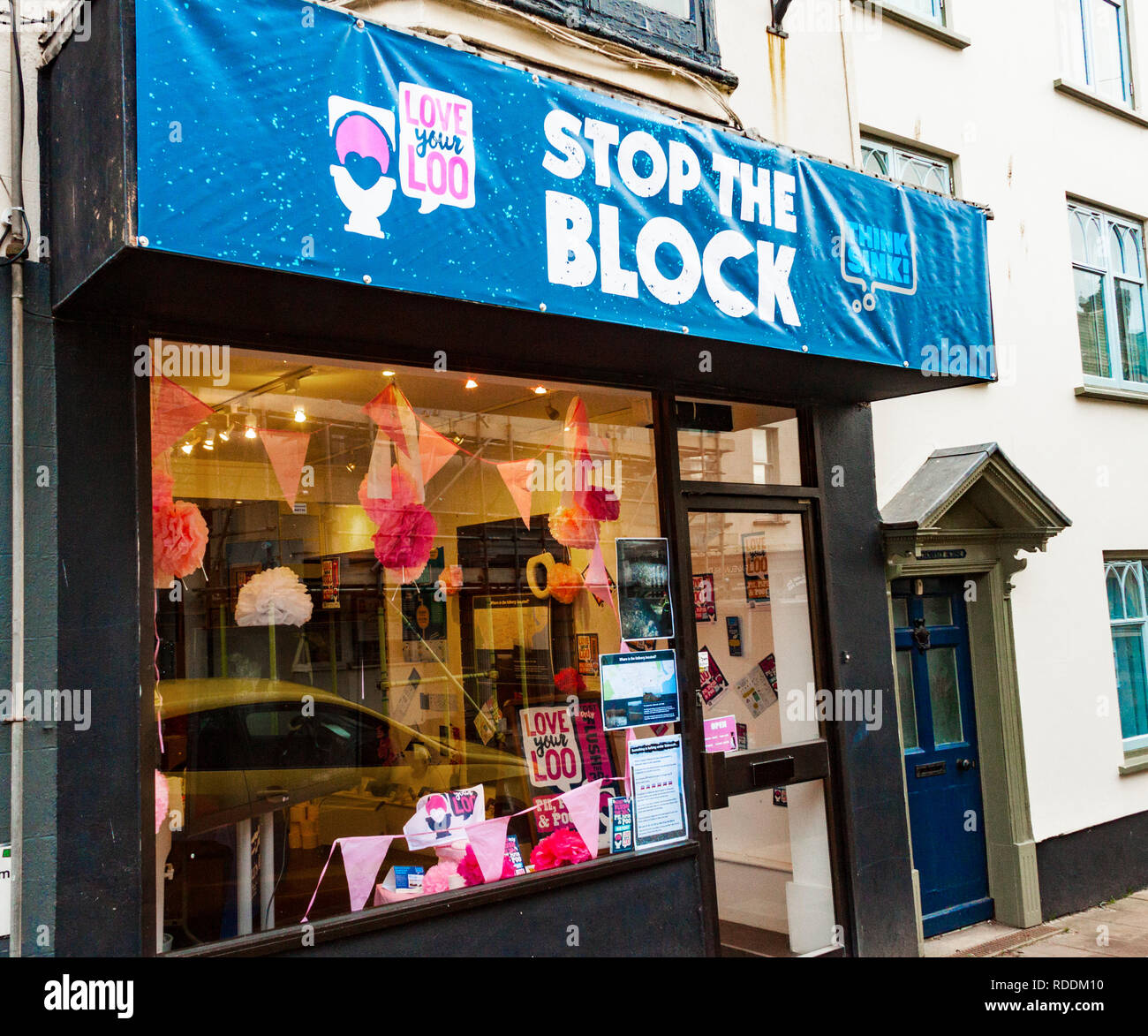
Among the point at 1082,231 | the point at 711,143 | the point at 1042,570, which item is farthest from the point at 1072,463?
the point at 711,143

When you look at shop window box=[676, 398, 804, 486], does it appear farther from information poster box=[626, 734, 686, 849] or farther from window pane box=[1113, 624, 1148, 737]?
window pane box=[1113, 624, 1148, 737]

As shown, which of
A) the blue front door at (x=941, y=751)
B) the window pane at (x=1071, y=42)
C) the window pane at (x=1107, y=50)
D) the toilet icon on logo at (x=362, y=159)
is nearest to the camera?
the toilet icon on logo at (x=362, y=159)

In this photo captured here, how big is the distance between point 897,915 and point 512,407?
394 centimetres

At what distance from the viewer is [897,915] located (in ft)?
21.6

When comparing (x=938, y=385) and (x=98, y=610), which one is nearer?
(x=98, y=610)

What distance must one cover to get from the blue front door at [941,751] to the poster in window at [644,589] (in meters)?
2.34

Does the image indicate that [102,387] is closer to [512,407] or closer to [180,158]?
[180,158]

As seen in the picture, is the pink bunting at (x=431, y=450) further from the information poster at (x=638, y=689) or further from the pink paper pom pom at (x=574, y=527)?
the information poster at (x=638, y=689)

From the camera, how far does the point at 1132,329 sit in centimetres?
946

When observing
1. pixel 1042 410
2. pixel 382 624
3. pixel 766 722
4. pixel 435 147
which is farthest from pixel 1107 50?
pixel 382 624

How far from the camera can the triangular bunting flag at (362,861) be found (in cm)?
461

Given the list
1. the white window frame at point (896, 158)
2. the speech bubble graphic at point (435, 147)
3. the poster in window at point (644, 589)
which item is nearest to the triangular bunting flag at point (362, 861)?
the poster in window at point (644, 589)

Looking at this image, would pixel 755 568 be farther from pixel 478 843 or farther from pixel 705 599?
pixel 478 843

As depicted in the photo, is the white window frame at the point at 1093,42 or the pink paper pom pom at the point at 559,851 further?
the white window frame at the point at 1093,42
